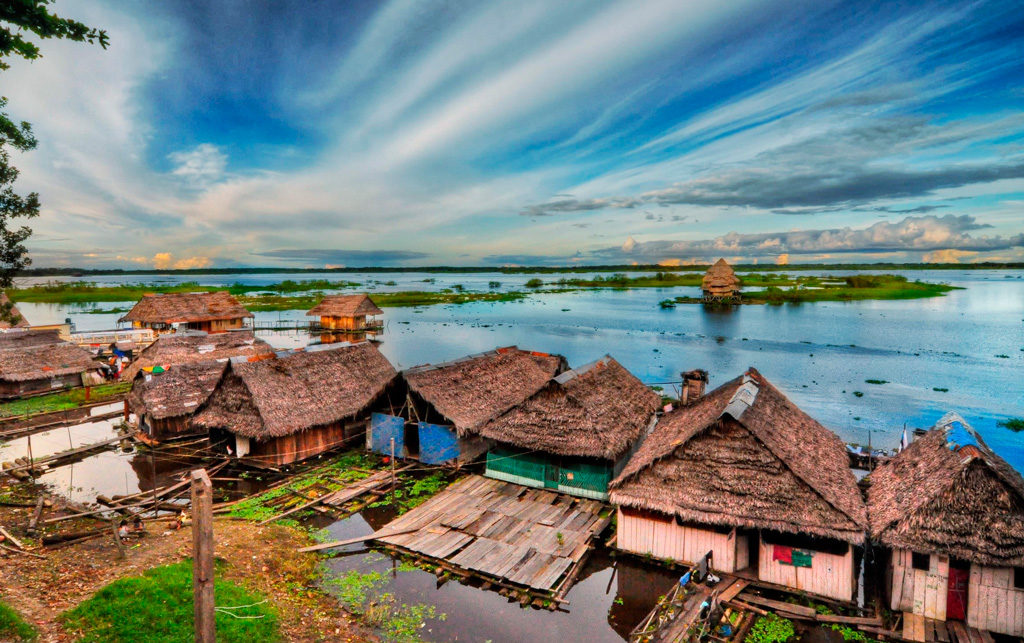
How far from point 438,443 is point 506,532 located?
5.17 metres

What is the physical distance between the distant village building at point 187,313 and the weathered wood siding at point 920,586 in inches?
1802

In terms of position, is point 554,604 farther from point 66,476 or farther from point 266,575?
point 66,476

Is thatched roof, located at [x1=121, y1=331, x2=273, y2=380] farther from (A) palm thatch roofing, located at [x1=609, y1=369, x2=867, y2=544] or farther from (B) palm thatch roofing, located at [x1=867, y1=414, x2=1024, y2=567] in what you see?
(B) palm thatch roofing, located at [x1=867, y1=414, x2=1024, y2=567]

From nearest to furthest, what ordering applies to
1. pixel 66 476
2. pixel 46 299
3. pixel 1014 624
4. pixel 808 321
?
pixel 1014 624 < pixel 66 476 < pixel 808 321 < pixel 46 299

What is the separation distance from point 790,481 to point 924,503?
2.20 metres

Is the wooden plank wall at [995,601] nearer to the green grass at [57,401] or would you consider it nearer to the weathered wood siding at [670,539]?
the weathered wood siding at [670,539]

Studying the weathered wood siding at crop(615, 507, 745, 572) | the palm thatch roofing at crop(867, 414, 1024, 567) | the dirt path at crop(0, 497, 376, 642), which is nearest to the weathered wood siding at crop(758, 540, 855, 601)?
the weathered wood siding at crop(615, 507, 745, 572)

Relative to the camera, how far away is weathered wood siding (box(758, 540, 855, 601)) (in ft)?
32.7

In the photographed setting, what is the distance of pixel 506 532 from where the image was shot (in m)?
12.3

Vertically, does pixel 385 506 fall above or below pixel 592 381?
below

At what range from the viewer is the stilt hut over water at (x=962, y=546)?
8.76 m

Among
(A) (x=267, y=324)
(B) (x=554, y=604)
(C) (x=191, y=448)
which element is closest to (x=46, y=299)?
(A) (x=267, y=324)

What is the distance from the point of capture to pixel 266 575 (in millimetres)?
10234

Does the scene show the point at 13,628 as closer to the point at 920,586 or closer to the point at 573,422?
the point at 573,422
